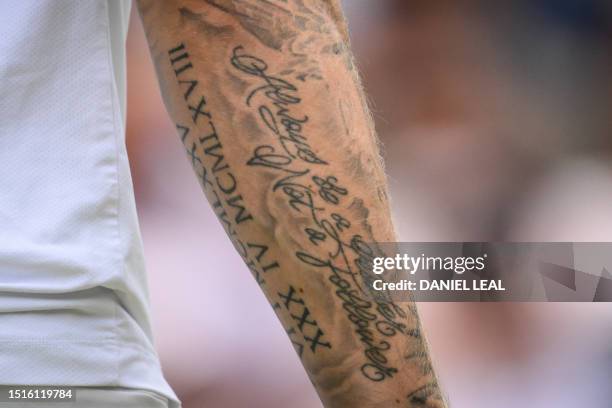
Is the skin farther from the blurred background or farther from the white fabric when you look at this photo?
the blurred background

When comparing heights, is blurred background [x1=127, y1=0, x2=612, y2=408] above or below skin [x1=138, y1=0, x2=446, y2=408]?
above

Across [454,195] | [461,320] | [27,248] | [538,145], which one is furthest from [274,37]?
[538,145]

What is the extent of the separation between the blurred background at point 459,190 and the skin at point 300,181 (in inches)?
76.8

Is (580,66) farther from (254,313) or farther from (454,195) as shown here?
(254,313)

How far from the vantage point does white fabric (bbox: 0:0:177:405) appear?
0.66 metres

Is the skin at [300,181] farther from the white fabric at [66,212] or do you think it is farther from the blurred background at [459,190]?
the blurred background at [459,190]

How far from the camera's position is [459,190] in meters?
3.00

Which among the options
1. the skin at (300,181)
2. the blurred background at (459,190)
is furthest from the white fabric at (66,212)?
the blurred background at (459,190)

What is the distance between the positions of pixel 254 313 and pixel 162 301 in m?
0.28

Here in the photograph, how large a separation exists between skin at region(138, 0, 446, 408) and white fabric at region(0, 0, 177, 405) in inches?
2.5

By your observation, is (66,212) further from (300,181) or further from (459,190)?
(459,190)

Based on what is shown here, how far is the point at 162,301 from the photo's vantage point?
274 cm

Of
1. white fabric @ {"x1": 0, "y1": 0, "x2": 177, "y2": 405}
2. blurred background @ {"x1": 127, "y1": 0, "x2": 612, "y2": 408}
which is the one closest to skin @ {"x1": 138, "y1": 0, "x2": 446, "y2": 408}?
white fabric @ {"x1": 0, "y1": 0, "x2": 177, "y2": 405}

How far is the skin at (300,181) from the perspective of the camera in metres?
0.70
